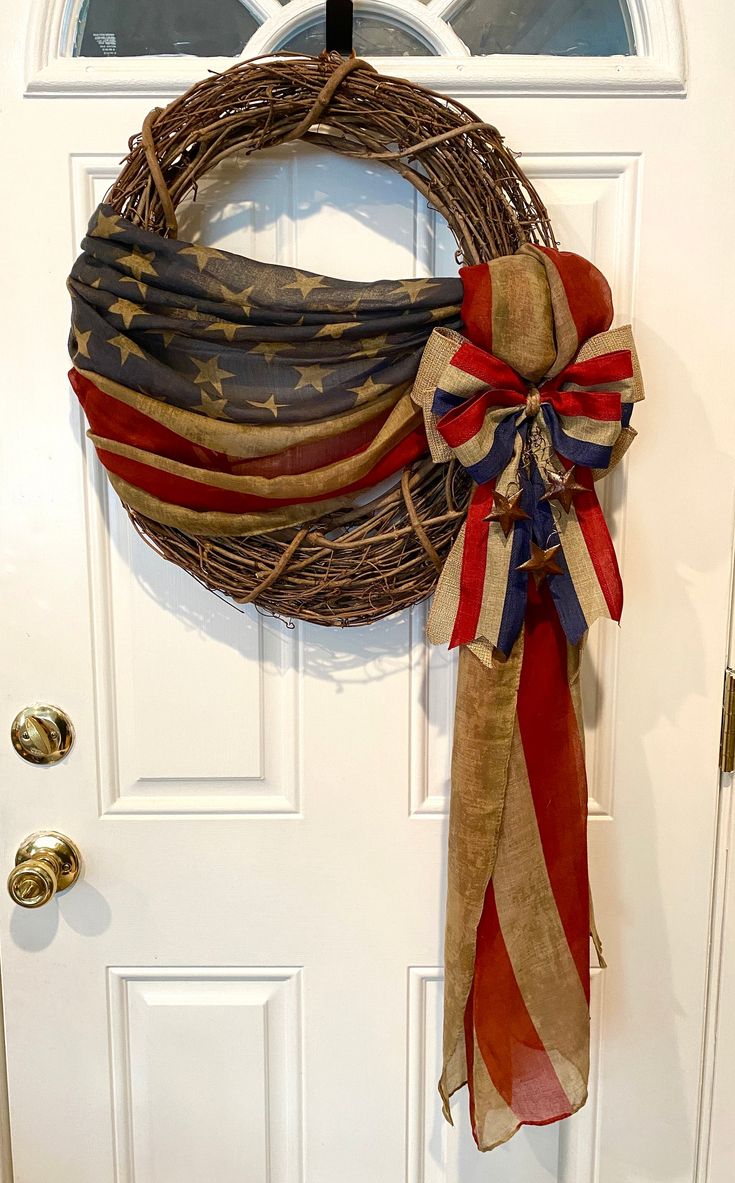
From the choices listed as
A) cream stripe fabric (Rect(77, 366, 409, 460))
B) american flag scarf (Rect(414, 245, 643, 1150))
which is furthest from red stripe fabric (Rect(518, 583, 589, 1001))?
cream stripe fabric (Rect(77, 366, 409, 460))

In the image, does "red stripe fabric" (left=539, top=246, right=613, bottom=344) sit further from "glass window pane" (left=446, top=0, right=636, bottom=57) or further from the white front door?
"glass window pane" (left=446, top=0, right=636, bottom=57)

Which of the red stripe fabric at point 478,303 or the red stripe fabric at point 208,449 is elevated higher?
the red stripe fabric at point 478,303

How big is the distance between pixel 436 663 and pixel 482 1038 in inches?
14.5

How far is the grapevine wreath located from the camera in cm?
72

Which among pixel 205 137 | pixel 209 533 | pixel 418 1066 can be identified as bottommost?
pixel 418 1066

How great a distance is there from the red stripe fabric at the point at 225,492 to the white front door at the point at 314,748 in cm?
12

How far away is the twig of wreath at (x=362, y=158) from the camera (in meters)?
0.73

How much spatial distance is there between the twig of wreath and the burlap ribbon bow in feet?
0.16

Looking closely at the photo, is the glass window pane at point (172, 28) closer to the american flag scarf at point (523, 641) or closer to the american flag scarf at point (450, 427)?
the american flag scarf at point (450, 427)

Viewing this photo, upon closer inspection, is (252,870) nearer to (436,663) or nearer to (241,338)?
(436,663)

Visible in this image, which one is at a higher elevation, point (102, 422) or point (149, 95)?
point (149, 95)

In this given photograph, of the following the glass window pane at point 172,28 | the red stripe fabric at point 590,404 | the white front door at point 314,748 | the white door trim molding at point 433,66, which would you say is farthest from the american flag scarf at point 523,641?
the glass window pane at point 172,28

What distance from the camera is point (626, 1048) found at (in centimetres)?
93

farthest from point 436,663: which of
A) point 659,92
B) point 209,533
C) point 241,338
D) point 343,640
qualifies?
point 659,92
